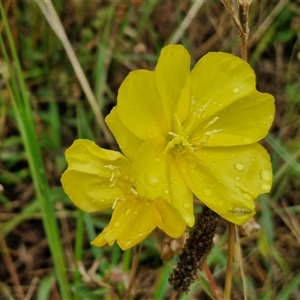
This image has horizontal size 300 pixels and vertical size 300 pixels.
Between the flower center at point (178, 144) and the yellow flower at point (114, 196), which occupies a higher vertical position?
the flower center at point (178, 144)

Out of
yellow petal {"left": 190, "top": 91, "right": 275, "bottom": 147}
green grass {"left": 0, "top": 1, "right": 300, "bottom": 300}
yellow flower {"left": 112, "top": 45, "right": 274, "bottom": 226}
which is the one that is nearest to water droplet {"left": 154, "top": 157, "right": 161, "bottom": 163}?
yellow flower {"left": 112, "top": 45, "right": 274, "bottom": 226}

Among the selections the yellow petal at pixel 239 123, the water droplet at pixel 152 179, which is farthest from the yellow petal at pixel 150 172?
the yellow petal at pixel 239 123

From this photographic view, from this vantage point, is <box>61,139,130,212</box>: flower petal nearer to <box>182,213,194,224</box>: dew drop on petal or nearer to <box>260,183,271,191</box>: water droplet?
<box>182,213,194,224</box>: dew drop on petal

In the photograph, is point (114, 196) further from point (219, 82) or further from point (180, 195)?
point (219, 82)

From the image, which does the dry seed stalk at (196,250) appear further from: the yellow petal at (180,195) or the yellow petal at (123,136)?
the yellow petal at (123,136)

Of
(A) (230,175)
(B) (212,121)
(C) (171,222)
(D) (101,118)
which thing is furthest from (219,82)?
(D) (101,118)

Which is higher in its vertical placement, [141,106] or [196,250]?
[141,106]
